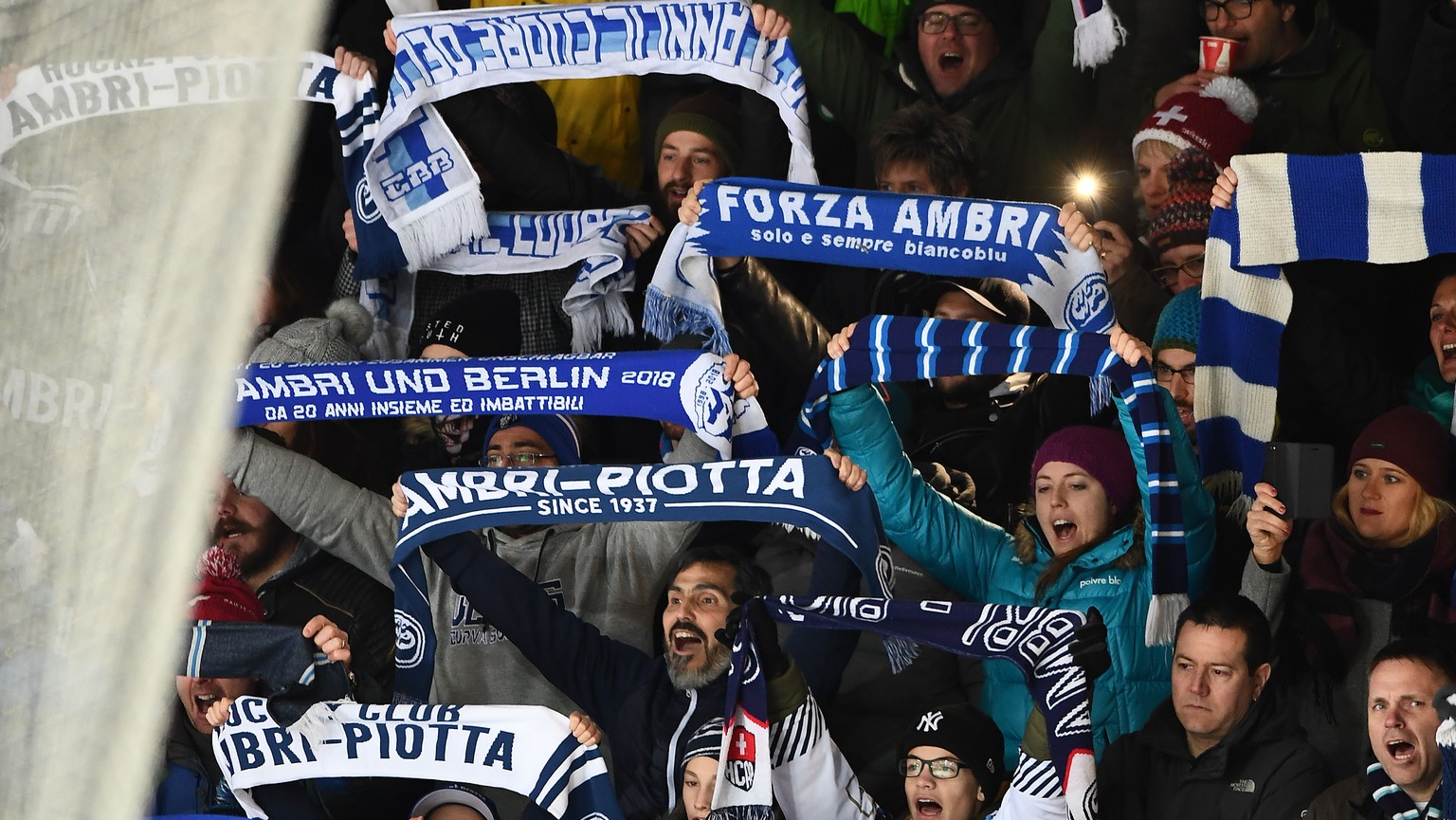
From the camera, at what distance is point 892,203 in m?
4.32

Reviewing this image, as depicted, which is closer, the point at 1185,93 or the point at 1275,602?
the point at 1275,602

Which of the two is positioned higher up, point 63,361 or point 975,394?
point 975,394

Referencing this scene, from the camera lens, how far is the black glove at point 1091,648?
135 inches

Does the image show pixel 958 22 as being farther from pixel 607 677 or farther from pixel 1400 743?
pixel 1400 743

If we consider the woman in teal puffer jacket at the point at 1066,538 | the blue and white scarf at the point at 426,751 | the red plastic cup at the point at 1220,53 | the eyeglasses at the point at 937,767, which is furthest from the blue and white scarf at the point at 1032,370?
the red plastic cup at the point at 1220,53

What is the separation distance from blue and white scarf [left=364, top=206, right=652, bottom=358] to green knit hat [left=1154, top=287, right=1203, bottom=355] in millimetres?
1514

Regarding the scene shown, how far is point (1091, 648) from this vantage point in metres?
3.45

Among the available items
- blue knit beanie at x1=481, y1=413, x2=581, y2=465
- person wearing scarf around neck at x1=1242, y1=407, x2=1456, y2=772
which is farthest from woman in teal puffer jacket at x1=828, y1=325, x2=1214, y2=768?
blue knit beanie at x1=481, y1=413, x2=581, y2=465

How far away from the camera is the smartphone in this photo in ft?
11.7

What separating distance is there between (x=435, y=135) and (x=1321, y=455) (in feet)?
8.76

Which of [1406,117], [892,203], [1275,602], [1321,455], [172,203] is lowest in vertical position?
[172,203]

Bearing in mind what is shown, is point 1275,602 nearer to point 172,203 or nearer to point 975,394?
point 975,394

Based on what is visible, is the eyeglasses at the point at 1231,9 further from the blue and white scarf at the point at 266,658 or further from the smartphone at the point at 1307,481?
the blue and white scarf at the point at 266,658

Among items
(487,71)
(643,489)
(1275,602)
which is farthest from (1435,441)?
(487,71)
